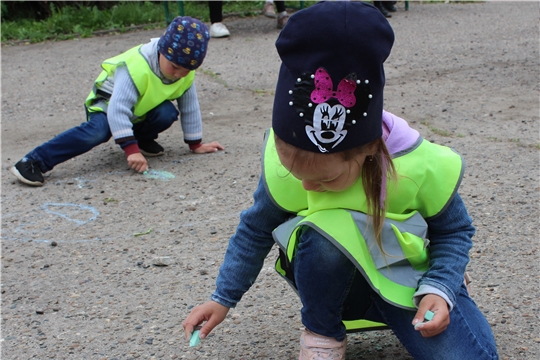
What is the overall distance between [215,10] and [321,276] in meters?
5.56

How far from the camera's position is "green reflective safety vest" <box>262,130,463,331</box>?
1.63 m

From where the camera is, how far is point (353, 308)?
5.86 feet

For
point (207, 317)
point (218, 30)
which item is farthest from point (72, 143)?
point (218, 30)

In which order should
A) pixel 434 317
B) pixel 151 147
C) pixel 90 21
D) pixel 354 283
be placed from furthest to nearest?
pixel 90 21 → pixel 151 147 → pixel 354 283 → pixel 434 317

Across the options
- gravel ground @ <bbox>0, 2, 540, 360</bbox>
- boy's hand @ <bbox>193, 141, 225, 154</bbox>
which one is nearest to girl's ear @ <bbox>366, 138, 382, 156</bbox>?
gravel ground @ <bbox>0, 2, 540, 360</bbox>

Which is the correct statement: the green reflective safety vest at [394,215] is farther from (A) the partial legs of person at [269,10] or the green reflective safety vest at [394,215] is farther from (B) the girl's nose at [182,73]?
(A) the partial legs of person at [269,10]

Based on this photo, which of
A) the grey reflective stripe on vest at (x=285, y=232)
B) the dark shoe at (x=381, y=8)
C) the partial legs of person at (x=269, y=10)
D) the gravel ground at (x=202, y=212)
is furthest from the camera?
the dark shoe at (x=381, y=8)

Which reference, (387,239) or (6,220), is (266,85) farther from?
(387,239)

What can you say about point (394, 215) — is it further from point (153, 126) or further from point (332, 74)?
point (153, 126)

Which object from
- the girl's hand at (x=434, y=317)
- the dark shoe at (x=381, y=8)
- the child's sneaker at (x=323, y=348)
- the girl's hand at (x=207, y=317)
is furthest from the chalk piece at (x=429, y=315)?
the dark shoe at (x=381, y=8)

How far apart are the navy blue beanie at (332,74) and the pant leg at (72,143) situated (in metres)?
2.44

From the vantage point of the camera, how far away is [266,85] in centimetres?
529

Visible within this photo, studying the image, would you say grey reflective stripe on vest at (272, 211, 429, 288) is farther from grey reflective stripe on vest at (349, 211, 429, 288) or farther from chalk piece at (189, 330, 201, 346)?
chalk piece at (189, 330, 201, 346)

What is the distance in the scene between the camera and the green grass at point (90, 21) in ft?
23.8
